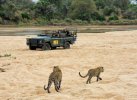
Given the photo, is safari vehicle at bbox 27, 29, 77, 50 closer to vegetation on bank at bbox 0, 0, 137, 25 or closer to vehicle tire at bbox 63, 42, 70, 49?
vehicle tire at bbox 63, 42, 70, 49

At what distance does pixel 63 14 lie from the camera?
83.4 m

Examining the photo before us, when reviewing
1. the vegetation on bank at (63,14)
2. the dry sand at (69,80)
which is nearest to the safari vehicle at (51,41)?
the dry sand at (69,80)

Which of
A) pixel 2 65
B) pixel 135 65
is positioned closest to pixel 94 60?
pixel 135 65

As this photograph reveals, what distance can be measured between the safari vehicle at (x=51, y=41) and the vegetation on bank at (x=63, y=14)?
41.4 meters

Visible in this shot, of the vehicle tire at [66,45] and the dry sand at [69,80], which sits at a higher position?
the dry sand at [69,80]

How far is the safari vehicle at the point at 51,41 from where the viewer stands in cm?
2584

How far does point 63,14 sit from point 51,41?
57606mm

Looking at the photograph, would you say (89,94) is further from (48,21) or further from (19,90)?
(48,21)

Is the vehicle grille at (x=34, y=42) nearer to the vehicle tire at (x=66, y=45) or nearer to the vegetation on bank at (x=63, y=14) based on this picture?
the vehicle tire at (x=66, y=45)

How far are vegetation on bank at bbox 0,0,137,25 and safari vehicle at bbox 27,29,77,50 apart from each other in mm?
41359

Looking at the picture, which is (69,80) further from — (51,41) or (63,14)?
(63,14)

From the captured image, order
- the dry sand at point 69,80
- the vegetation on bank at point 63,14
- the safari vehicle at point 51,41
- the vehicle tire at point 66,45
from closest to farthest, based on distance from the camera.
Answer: the dry sand at point 69,80 < the safari vehicle at point 51,41 < the vehicle tire at point 66,45 < the vegetation on bank at point 63,14

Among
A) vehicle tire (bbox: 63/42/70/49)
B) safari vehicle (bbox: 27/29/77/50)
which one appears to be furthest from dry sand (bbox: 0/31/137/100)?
vehicle tire (bbox: 63/42/70/49)

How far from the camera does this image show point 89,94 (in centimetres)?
1051
